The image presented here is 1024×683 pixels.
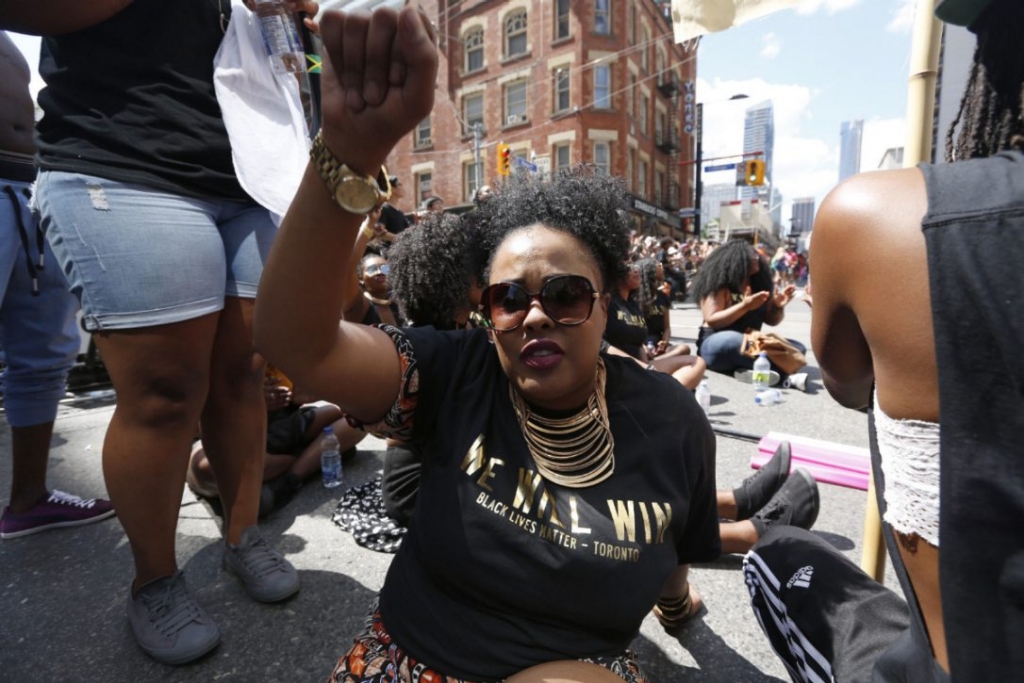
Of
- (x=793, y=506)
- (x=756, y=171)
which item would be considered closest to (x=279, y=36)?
(x=793, y=506)

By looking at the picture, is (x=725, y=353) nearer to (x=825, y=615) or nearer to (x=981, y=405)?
(x=825, y=615)

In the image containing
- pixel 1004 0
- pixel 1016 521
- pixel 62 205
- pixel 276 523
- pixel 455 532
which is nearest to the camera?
pixel 1016 521

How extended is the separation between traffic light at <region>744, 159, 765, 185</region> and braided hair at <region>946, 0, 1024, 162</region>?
20.3 meters

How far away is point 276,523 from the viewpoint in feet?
8.21

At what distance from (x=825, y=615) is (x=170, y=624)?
1726mm

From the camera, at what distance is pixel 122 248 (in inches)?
55.5

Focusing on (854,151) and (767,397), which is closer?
(767,397)

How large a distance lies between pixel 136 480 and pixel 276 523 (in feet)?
3.54

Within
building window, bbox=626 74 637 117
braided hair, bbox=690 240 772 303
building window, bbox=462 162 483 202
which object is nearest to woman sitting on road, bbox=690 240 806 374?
braided hair, bbox=690 240 772 303

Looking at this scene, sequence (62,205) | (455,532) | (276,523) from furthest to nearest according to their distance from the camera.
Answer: (276,523) → (62,205) → (455,532)

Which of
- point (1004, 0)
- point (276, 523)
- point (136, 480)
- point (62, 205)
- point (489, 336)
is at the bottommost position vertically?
point (276, 523)

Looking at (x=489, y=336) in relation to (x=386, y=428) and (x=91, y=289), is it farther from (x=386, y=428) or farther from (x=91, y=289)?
(x=91, y=289)

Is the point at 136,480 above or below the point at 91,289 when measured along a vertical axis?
below

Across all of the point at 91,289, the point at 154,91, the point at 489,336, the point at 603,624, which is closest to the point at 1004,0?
the point at 489,336
